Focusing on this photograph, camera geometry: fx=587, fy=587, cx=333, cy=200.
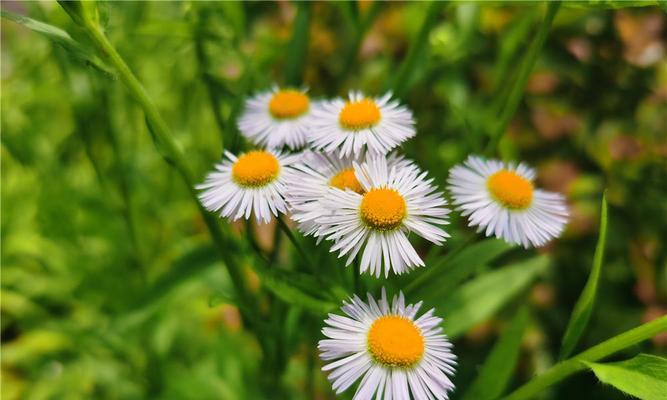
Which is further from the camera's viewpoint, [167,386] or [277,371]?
[167,386]

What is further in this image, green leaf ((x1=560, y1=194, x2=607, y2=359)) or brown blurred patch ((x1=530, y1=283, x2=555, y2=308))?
brown blurred patch ((x1=530, y1=283, x2=555, y2=308))

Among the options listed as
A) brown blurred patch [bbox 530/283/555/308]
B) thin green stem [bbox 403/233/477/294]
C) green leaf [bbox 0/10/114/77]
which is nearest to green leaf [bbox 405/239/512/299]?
thin green stem [bbox 403/233/477/294]

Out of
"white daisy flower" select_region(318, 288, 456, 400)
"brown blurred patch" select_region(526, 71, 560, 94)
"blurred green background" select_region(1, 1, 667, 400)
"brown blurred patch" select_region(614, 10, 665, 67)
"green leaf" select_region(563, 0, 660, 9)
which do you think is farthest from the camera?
"brown blurred patch" select_region(526, 71, 560, 94)

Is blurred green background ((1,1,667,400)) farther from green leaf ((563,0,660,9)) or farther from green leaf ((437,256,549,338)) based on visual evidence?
green leaf ((563,0,660,9))

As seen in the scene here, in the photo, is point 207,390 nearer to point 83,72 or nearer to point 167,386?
point 167,386

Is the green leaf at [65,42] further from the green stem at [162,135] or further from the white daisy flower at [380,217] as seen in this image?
the white daisy flower at [380,217]

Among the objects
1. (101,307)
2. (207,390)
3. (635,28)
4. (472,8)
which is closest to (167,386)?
(207,390)

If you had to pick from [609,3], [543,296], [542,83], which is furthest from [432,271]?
[542,83]
